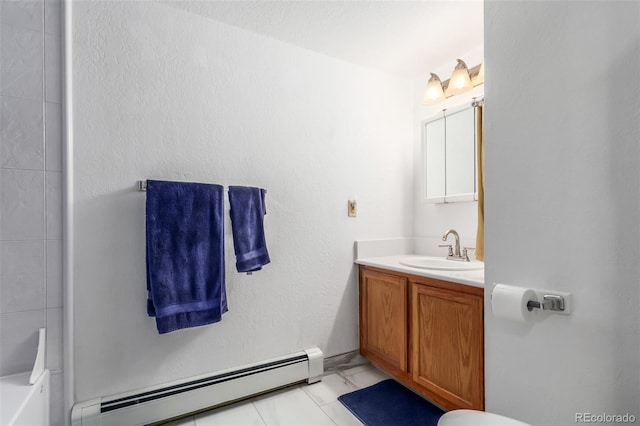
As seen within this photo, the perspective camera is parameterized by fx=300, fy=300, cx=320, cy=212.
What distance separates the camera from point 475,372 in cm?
138

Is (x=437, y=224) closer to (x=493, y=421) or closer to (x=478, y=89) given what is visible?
(x=478, y=89)

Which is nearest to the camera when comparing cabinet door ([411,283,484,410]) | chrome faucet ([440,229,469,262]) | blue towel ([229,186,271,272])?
cabinet door ([411,283,484,410])

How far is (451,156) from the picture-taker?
6.99 feet

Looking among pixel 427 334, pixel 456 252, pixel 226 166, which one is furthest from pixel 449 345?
pixel 226 166

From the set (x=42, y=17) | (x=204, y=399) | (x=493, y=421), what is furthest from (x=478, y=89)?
(x=204, y=399)

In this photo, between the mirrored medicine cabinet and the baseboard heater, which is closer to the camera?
the baseboard heater

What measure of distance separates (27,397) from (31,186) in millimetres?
842

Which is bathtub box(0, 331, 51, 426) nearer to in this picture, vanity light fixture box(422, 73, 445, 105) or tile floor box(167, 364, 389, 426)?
tile floor box(167, 364, 389, 426)

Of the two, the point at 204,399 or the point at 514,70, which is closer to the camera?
the point at 514,70

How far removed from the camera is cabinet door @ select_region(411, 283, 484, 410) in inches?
54.4

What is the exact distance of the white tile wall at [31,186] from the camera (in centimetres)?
127

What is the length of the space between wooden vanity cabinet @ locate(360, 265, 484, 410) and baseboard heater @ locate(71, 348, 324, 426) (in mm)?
470

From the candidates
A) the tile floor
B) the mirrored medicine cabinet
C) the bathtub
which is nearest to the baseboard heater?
the tile floor

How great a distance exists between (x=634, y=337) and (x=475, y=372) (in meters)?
0.67
